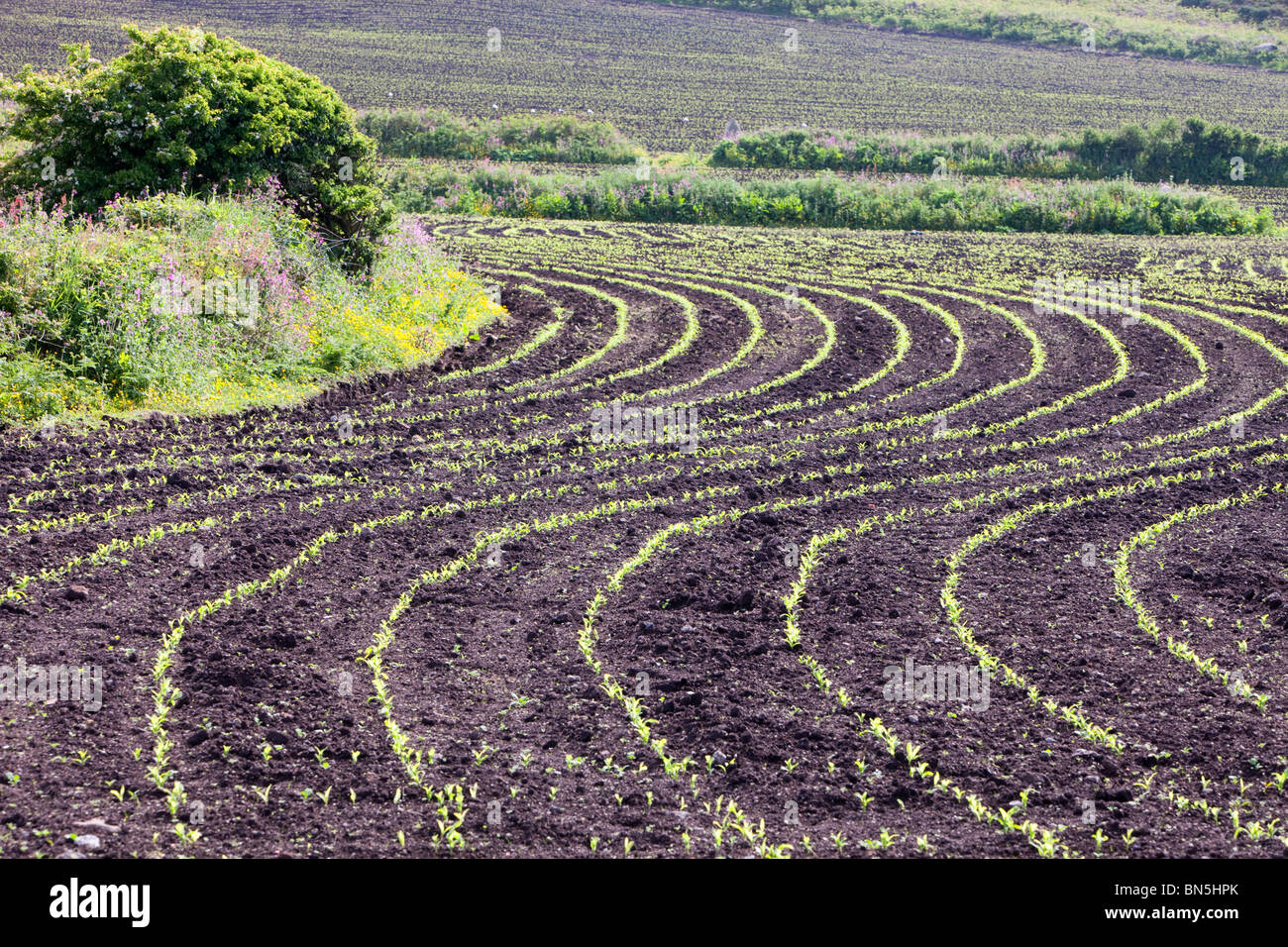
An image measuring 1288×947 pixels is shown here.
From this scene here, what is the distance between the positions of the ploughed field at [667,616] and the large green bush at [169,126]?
12.5 ft

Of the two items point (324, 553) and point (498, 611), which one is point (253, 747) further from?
point (324, 553)

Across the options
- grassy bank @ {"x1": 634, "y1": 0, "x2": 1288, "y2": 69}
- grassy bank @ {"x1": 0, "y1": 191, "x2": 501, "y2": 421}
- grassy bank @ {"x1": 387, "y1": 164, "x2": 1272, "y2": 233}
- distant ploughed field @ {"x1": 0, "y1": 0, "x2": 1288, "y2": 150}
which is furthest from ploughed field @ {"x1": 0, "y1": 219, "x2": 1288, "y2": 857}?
grassy bank @ {"x1": 634, "y1": 0, "x2": 1288, "y2": 69}

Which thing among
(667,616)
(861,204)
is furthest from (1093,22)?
(667,616)

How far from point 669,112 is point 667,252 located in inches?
1092

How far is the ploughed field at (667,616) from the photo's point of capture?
5.62 metres

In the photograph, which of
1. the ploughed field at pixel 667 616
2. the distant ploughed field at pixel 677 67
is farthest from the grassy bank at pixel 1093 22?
the ploughed field at pixel 667 616

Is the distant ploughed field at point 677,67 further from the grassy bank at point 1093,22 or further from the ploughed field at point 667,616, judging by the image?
the ploughed field at point 667,616

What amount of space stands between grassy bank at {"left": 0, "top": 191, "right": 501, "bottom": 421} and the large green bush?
0.42 metres

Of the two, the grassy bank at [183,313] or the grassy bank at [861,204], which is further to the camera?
the grassy bank at [861,204]

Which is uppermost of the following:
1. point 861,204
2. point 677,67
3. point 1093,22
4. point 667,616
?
point 1093,22

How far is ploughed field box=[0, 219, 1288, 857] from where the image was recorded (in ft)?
18.5

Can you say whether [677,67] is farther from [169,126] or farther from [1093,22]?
[169,126]

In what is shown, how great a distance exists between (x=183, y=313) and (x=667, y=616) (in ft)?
25.8

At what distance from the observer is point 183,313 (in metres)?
12.8
